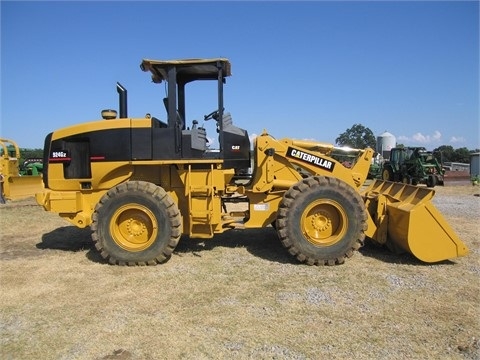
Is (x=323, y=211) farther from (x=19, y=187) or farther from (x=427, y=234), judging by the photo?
(x=19, y=187)

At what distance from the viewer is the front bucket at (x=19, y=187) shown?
12.8 meters

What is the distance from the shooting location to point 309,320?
151 inches

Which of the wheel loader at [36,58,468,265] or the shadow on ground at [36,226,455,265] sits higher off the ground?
the wheel loader at [36,58,468,265]

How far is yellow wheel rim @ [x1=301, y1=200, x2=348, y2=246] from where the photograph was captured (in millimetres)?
5680

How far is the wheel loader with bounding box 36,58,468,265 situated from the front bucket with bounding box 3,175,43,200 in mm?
7670

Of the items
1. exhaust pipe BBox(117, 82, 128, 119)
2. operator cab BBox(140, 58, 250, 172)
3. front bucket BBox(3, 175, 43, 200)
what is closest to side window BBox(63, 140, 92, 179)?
exhaust pipe BBox(117, 82, 128, 119)

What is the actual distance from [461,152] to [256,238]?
195ft

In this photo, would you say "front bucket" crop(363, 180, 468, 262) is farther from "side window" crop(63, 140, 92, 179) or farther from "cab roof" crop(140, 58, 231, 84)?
"side window" crop(63, 140, 92, 179)

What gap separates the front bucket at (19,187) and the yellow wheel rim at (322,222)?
10008 millimetres

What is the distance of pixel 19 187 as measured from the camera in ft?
43.1

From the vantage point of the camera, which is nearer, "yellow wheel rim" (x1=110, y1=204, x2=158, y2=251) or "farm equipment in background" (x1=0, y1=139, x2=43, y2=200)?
"yellow wheel rim" (x1=110, y1=204, x2=158, y2=251)

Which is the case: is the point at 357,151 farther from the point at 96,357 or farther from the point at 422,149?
the point at 422,149

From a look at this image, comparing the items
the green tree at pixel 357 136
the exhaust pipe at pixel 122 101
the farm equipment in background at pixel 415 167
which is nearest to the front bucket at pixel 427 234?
the exhaust pipe at pixel 122 101

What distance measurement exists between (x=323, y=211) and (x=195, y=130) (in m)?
2.22
